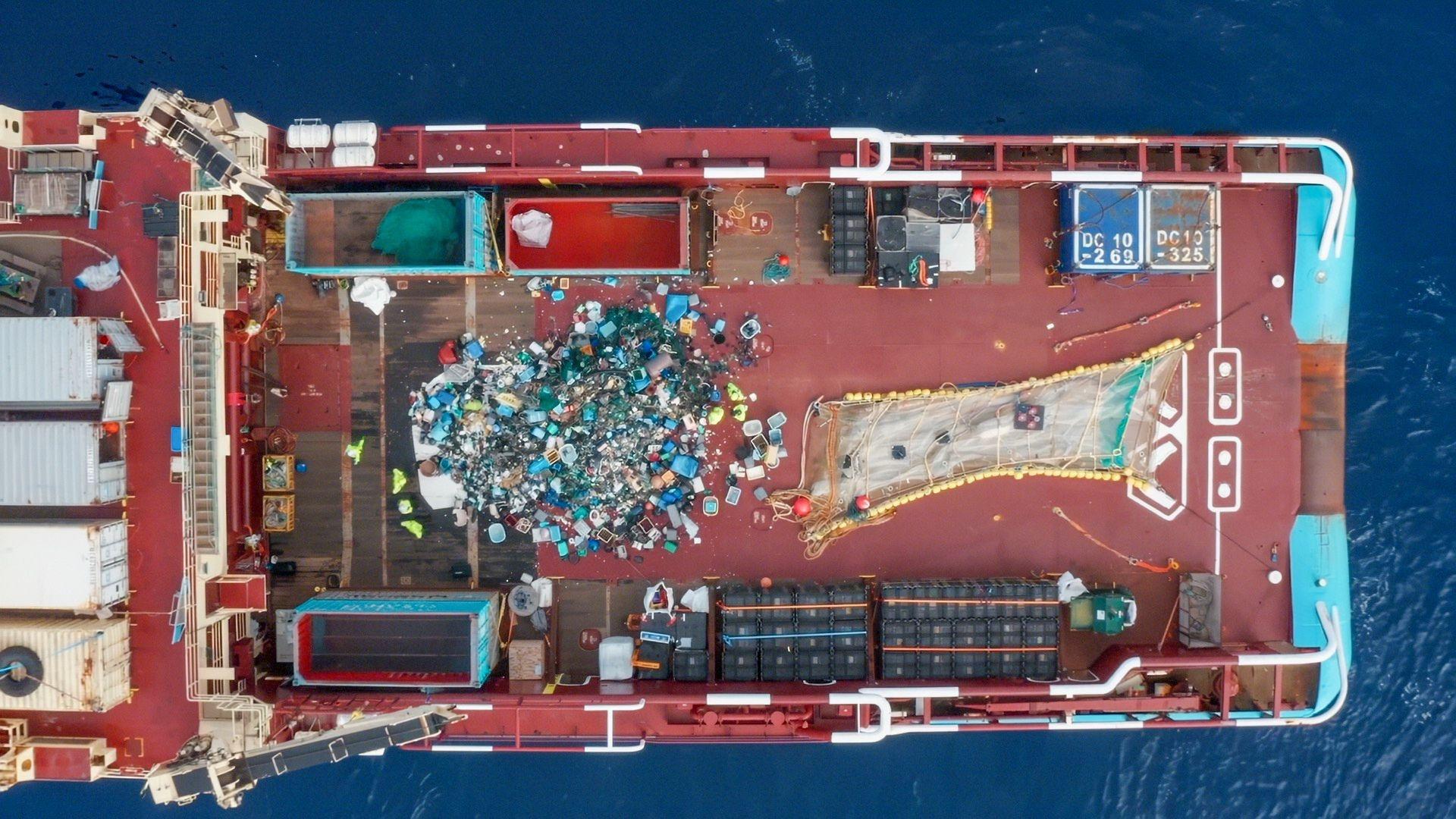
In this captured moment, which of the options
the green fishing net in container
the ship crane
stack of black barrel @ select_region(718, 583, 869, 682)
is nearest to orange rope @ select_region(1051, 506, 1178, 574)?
stack of black barrel @ select_region(718, 583, 869, 682)

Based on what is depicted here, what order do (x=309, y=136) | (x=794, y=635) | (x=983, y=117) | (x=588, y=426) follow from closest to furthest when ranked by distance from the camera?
(x=309, y=136), (x=794, y=635), (x=588, y=426), (x=983, y=117)

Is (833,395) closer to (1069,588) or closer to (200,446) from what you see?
(1069,588)

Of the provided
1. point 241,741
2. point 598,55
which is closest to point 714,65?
point 598,55

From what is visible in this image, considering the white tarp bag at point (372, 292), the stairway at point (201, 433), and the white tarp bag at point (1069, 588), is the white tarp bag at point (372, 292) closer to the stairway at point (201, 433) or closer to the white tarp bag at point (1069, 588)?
the stairway at point (201, 433)

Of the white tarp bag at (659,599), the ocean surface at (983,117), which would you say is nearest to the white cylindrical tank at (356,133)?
the ocean surface at (983,117)

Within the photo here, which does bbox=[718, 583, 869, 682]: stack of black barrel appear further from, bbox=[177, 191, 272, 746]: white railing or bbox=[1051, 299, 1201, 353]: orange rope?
bbox=[177, 191, 272, 746]: white railing

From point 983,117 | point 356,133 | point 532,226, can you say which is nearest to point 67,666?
point 356,133

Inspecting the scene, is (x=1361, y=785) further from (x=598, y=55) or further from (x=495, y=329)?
(x=598, y=55)
